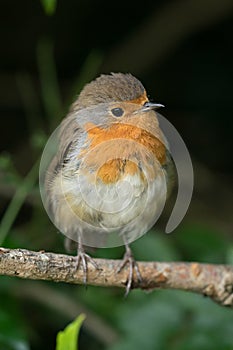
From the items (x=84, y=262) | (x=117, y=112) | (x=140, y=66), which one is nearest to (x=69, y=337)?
(x=84, y=262)

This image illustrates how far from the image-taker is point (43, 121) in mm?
5930

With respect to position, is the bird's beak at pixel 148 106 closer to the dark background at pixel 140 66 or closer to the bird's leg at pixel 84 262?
the bird's leg at pixel 84 262

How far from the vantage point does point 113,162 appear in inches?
128

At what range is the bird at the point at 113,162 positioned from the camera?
3236 mm

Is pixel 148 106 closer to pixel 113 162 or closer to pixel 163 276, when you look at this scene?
pixel 113 162

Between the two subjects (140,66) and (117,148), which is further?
(140,66)

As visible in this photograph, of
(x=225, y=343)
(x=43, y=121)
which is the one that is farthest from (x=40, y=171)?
(x=43, y=121)

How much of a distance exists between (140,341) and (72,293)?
0.89m

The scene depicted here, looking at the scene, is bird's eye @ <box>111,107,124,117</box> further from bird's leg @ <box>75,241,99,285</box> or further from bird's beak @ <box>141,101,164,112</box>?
bird's leg @ <box>75,241,99,285</box>

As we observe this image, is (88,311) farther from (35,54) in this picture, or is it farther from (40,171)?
(35,54)

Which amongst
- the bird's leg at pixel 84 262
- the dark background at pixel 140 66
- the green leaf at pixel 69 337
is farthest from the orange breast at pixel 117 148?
the dark background at pixel 140 66

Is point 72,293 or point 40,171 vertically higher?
point 40,171

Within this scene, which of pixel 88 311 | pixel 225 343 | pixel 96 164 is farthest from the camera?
pixel 88 311

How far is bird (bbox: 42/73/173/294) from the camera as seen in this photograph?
3.24 meters
